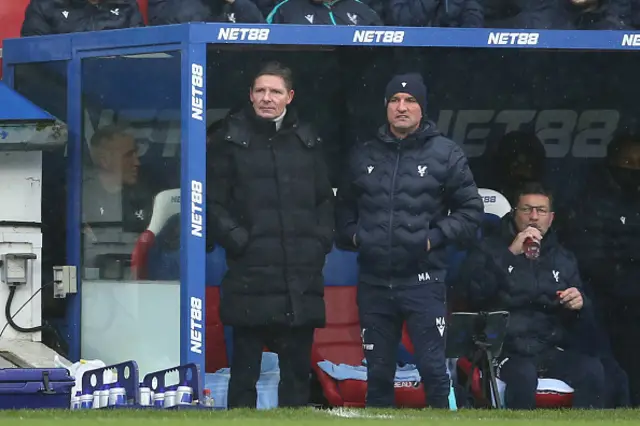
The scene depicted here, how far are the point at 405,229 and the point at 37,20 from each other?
117 inches

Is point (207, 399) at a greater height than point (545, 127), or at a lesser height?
lesser

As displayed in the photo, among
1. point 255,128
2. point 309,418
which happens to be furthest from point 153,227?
point 309,418

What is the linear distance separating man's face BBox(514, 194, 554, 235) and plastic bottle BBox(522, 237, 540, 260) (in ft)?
0.47

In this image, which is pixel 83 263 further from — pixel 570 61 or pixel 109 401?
pixel 570 61

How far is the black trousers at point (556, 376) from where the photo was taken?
10.9 metres

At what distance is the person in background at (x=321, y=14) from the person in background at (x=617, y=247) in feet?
6.52

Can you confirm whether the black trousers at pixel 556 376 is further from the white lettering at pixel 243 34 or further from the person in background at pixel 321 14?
the white lettering at pixel 243 34

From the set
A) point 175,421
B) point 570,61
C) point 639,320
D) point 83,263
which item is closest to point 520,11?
point 570,61

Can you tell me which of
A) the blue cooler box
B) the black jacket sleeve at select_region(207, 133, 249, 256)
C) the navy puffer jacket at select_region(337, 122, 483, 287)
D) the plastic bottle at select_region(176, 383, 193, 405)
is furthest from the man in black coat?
the blue cooler box

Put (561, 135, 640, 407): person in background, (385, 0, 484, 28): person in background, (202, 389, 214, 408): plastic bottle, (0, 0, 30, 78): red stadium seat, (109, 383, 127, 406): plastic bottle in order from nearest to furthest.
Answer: (109, 383, 127, 406): plastic bottle → (202, 389, 214, 408): plastic bottle → (385, 0, 484, 28): person in background → (561, 135, 640, 407): person in background → (0, 0, 30, 78): red stadium seat

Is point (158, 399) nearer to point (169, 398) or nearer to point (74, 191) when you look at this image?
point (169, 398)

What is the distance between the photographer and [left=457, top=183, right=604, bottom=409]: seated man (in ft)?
36.5

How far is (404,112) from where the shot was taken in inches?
417

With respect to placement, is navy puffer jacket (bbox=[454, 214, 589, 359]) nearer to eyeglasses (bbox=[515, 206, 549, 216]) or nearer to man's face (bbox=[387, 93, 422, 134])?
eyeglasses (bbox=[515, 206, 549, 216])
